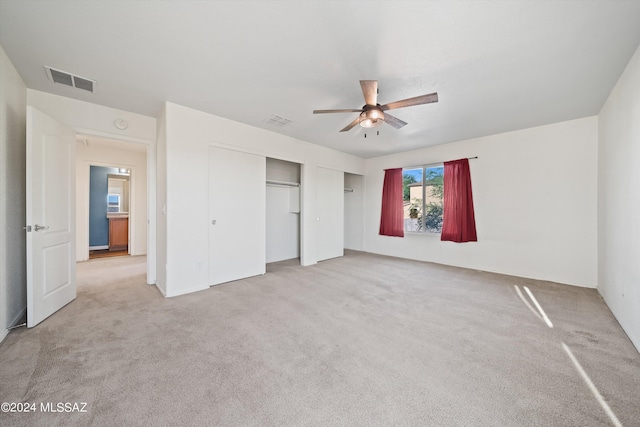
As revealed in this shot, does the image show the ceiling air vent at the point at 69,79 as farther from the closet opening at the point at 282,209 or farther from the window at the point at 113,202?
the window at the point at 113,202

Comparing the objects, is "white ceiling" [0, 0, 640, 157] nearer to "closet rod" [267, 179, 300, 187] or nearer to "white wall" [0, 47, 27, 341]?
"white wall" [0, 47, 27, 341]

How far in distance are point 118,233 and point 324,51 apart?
7.32 metres

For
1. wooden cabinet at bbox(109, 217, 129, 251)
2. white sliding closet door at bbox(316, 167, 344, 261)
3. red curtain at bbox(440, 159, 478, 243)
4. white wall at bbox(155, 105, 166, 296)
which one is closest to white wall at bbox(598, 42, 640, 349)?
red curtain at bbox(440, 159, 478, 243)

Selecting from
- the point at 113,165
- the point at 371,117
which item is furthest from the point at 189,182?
the point at 113,165

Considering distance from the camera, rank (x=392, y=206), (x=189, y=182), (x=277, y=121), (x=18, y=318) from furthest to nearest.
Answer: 1. (x=392, y=206)
2. (x=277, y=121)
3. (x=189, y=182)
4. (x=18, y=318)

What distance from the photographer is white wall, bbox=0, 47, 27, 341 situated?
7.02 feet

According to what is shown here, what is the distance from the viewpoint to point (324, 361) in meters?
1.83

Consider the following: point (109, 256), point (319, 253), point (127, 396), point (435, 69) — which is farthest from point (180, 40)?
point (109, 256)

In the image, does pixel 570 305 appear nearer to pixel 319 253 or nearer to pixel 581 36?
pixel 581 36

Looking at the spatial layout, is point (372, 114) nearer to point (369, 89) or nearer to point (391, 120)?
point (369, 89)

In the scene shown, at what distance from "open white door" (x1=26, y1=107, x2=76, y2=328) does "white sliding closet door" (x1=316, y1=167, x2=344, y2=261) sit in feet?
12.5

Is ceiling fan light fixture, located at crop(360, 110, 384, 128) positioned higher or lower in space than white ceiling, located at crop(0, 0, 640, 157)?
lower

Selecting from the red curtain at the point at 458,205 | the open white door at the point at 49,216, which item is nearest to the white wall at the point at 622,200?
the red curtain at the point at 458,205

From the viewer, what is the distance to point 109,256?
561 cm
